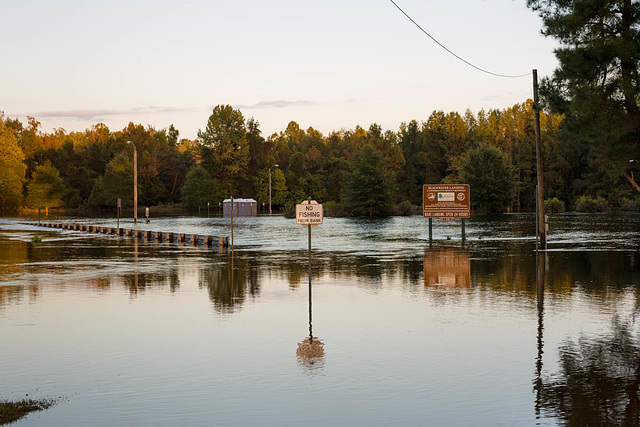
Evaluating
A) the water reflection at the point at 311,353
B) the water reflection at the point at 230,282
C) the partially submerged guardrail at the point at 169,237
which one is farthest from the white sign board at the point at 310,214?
the partially submerged guardrail at the point at 169,237

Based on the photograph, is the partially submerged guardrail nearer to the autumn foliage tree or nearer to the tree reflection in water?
the tree reflection in water

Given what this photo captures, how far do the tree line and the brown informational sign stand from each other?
7240cm

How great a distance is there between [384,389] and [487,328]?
180 inches

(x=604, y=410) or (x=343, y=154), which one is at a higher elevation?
(x=343, y=154)

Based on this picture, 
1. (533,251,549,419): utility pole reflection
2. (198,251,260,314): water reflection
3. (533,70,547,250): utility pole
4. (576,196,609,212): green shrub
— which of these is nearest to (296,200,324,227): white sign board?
(198,251,260,314): water reflection

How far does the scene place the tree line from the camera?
5143 inches

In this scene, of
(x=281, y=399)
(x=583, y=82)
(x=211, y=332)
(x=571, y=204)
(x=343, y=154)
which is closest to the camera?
(x=281, y=399)

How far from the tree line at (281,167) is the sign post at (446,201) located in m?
72.4

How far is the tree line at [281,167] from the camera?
131 metres

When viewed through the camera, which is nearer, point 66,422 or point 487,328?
point 66,422

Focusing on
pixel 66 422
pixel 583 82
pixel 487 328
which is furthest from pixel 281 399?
pixel 583 82

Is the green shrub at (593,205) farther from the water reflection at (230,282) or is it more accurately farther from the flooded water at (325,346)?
the water reflection at (230,282)

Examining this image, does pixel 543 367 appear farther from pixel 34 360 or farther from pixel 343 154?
pixel 343 154

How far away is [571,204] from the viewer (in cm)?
14012
